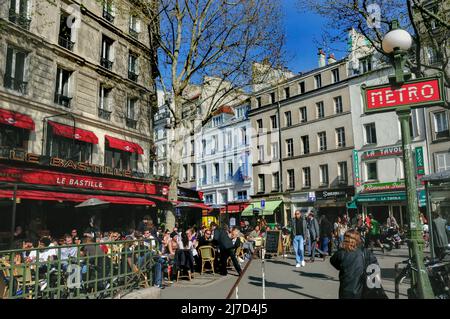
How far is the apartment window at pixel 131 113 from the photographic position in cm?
2103

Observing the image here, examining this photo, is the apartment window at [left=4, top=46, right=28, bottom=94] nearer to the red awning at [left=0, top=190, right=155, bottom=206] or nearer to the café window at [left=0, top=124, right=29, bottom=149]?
the café window at [left=0, top=124, right=29, bottom=149]

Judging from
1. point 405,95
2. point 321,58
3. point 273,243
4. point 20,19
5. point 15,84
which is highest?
point 321,58

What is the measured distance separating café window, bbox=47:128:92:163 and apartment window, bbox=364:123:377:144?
1993cm

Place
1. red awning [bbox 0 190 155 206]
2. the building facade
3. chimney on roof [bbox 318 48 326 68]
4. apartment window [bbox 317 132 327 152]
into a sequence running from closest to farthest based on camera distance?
red awning [bbox 0 190 155 206] → the building facade → apartment window [bbox 317 132 327 152] → chimney on roof [bbox 318 48 326 68]

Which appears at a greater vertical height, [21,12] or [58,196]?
[21,12]

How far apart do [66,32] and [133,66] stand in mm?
4965

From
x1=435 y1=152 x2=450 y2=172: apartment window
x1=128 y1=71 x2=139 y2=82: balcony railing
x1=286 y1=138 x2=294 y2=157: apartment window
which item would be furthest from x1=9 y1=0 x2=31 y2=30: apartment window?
x1=435 y1=152 x2=450 y2=172: apartment window

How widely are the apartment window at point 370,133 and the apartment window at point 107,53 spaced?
1887 centimetres

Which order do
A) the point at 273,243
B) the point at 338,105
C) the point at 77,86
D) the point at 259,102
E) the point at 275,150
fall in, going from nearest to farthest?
the point at 273,243, the point at 77,86, the point at 338,105, the point at 275,150, the point at 259,102

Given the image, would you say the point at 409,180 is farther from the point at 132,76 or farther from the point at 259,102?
the point at 259,102

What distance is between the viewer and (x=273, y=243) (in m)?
14.1

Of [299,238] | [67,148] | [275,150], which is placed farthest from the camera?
[275,150]

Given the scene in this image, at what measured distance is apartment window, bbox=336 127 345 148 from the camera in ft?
95.9

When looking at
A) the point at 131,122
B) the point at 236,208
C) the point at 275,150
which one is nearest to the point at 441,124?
the point at 275,150
